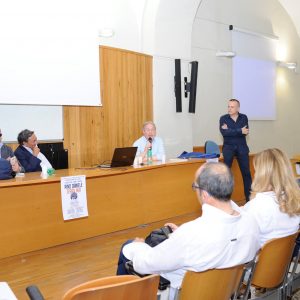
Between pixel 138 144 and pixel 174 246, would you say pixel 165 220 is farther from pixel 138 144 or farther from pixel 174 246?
pixel 174 246

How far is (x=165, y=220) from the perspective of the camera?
202 inches

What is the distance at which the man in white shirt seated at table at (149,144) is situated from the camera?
5.42 metres

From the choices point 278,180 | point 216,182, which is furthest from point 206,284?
point 278,180

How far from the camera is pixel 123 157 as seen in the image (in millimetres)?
4836

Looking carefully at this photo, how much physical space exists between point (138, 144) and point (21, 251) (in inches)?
90.2

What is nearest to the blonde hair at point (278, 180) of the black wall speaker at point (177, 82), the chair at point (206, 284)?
the chair at point (206, 284)

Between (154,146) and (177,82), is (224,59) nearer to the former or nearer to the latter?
(177,82)

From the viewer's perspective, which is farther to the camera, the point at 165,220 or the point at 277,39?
the point at 277,39

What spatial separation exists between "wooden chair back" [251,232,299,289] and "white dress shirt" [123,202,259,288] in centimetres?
24

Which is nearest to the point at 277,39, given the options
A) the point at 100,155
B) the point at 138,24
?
the point at 138,24

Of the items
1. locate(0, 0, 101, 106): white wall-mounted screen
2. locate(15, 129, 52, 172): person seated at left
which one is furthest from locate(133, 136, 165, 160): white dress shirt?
locate(15, 129, 52, 172): person seated at left

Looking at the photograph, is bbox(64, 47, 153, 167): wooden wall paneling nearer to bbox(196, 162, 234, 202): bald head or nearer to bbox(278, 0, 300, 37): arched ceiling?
bbox(196, 162, 234, 202): bald head

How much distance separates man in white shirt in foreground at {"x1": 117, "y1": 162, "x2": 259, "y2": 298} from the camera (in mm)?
1694

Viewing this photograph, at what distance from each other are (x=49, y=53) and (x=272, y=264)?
4463mm
